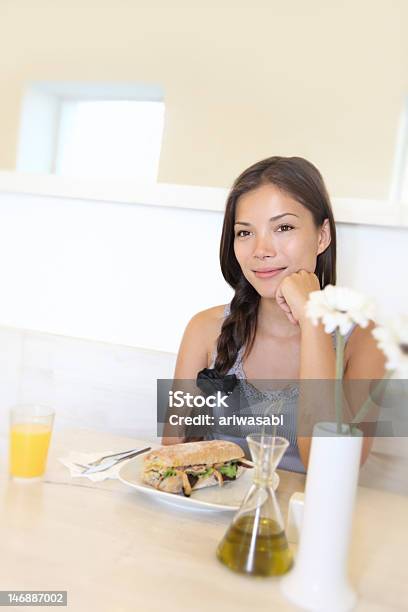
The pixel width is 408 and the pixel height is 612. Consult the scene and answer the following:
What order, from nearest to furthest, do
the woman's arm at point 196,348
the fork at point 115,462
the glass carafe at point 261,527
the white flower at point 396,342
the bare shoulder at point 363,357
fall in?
1. the white flower at point 396,342
2. the glass carafe at point 261,527
3. the fork at point 115,462
4. the bare shoulder at point 363,357
5. the woman's arm at point 196,348

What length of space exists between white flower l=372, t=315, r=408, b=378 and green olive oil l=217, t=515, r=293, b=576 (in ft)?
0.84

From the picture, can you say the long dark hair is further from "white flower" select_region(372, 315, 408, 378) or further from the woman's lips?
"white flower" select_region(372, 315, 408, 378)

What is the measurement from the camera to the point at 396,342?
61cm

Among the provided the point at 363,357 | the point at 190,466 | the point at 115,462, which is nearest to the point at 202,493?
the point at 190,466

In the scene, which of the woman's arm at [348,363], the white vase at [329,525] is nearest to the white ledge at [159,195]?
the woman's arm at [348,363]

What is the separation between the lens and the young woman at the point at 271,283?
1.39m

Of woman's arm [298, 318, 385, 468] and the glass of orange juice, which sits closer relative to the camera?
the glass of orange juice

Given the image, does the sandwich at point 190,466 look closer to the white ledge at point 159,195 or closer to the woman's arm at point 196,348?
the woman's arm at point 196,348

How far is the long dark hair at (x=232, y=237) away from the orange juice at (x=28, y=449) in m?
0.56

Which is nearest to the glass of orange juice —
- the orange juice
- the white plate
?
the orange juice

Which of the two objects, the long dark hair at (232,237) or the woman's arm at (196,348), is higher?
the long dark hair at (232,237)

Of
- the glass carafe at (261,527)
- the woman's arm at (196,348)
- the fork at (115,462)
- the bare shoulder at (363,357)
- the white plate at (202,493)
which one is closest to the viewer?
the glass carafe at (261,527)

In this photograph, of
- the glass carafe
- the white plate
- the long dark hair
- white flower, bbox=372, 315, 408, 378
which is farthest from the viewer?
the long dark hair

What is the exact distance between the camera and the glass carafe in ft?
2.43
